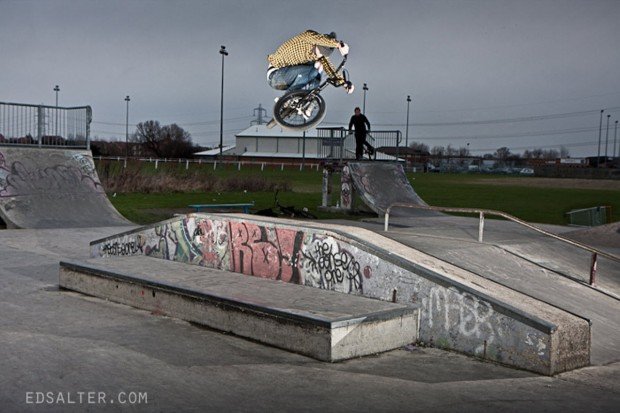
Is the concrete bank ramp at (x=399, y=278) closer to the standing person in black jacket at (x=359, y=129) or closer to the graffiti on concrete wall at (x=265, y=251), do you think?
the graffiti on concrete wall at (x=265, y=251)

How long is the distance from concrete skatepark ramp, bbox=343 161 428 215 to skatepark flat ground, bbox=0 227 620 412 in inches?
504

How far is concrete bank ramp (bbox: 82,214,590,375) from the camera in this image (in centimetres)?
596

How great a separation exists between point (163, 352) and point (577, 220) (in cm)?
1567

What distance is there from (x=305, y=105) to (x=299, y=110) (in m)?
0.16

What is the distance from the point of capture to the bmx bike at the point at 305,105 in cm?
1158

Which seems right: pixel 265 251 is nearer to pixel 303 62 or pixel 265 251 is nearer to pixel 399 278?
pixel 399 278

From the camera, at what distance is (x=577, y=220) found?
18.7 m

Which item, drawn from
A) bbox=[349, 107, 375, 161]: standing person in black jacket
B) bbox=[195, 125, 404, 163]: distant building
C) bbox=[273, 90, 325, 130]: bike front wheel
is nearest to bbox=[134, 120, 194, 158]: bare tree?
bbox=[195, 125, 404, 163]: distant building

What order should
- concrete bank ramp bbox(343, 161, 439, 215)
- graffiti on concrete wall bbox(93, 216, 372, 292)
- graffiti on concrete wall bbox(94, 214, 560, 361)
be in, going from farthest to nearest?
concrete bank ramp bbox(343, 161, 439, 215)
graffiti on concrete wall bbox(93, 216, 372, 292)
graffiti on concrete wall bbox(94, 214, 560, 361)

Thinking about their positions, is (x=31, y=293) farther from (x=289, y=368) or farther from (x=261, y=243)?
(x=289, y=368)

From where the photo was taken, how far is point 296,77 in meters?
11.7

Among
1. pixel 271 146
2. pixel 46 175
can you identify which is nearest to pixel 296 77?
pixel 46 175

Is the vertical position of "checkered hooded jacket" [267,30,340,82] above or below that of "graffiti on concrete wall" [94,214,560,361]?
above

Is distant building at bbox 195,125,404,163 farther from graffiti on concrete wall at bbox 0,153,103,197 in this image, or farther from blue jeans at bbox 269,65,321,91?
blue jeans at bbox 269,65,321,91
